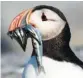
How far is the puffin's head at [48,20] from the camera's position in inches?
101

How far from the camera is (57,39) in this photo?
259 centimetres

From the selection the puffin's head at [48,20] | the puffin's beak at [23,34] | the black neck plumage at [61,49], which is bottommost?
the black neck plumage at [61,49]

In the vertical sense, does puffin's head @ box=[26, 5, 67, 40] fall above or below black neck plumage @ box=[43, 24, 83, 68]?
above

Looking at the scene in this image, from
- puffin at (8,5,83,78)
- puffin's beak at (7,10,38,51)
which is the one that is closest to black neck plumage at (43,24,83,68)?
puffin at (8,5,83,78)

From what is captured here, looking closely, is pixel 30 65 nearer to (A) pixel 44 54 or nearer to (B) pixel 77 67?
(A) pixel 44 54

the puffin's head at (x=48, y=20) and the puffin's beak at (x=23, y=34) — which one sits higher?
the puffin's head at (x=48, y=20)

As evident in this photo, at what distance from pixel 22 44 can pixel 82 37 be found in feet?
1.22

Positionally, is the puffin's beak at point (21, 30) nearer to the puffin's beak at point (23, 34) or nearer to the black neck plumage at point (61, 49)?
the puffin's beak at point (23, 34)

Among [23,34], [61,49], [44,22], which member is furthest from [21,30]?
[61,49]

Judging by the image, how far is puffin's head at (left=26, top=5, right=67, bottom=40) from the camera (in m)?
2.57

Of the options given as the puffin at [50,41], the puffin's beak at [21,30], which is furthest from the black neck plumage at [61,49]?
the puffin's beak at [21,30]

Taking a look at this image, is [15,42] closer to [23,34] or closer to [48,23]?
[23,34]

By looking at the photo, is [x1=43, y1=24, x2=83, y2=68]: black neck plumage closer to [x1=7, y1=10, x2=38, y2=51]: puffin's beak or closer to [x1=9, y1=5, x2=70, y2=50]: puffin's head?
[x1=9, y1=5, x2=70, y2=50]: puffin's head

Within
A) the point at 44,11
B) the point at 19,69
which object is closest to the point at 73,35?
the point at 44,11
